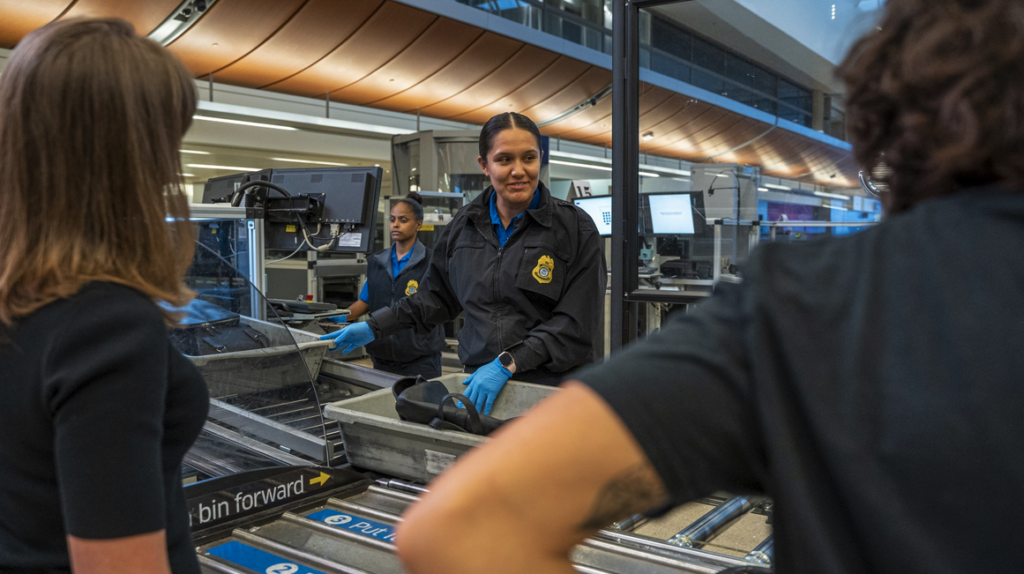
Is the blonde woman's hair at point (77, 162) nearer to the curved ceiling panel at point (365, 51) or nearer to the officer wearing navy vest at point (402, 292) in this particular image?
the officer wearing navy vest at point (402, 292)

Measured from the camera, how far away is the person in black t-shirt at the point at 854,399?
42 centimetres

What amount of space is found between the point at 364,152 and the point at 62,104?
1236 centimetres

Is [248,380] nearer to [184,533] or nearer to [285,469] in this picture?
[285,469]

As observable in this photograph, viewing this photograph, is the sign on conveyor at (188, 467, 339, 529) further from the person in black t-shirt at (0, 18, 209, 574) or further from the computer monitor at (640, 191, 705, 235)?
the computer monitor at (640, 191, 705, 235)

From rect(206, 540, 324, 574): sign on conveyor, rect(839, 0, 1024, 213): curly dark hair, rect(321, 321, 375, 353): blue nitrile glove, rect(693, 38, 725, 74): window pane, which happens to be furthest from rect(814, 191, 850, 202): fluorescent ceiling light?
rect(839, 0, 1024, 213): curly dark hair

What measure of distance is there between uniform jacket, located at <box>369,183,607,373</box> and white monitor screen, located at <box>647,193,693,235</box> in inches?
154

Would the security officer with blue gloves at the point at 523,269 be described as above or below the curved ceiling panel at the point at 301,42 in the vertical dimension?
below

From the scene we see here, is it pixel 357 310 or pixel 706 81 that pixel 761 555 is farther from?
pixel 357 310

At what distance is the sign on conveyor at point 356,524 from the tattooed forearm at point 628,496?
88 centimetres

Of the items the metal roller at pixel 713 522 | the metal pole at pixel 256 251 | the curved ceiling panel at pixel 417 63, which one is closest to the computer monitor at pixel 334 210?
the metal pole at pixel 256 251

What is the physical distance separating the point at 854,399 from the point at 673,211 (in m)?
5.84

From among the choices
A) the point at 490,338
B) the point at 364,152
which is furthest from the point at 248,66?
the point at 490,338

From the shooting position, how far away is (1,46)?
24.7 feet

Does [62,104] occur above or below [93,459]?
above
